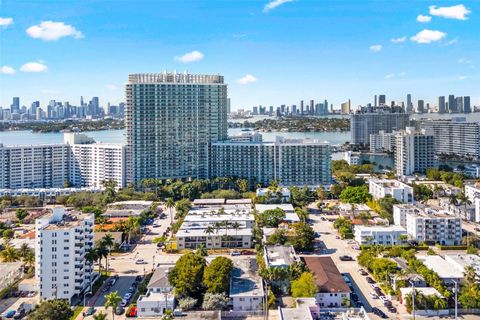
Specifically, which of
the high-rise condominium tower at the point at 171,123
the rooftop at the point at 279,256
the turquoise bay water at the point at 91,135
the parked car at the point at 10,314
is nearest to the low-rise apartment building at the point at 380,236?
the rooftop at the point at 279,256

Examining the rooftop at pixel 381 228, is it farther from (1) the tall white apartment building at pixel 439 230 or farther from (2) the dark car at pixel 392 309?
(2) the dark car at pixel 392 309

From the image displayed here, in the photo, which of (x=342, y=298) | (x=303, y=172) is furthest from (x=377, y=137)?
(x=342, y=298)

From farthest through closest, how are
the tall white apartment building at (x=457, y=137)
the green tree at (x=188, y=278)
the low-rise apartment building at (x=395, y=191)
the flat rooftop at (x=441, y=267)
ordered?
1. the tall white apartment building at (x=457, y=137)
2. the low-rise apartment building at (x=395, y=191)
3. the flat rooftop at (x=441, y=267)
4. the green tree at (x=188, y=278)

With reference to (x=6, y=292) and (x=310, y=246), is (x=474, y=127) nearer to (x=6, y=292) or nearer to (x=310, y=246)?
(x=310, y=246)

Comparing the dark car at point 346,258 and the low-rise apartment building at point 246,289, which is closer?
the low-rise apartment building at point 246,289

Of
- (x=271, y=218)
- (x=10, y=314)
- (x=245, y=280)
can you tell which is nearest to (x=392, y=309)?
(x=245, y=280)

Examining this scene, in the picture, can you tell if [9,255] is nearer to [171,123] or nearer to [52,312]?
[52,312]

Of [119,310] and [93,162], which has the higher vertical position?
[93,162]
